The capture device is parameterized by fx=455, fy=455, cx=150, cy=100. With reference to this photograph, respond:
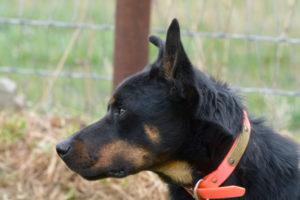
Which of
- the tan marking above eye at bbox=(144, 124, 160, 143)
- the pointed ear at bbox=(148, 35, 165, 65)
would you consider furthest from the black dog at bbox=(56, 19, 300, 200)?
the pointed ear at bbox=(148, 35, 165, 65)

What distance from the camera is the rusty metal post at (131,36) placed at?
404 cm

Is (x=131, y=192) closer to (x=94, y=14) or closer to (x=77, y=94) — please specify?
(x=77, y=94)

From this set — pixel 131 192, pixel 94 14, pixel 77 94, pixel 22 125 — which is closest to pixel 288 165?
pixel 131 192

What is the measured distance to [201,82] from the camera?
2648mm

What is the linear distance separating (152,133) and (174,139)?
0.14 metres

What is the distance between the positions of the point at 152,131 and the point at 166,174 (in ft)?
1.11

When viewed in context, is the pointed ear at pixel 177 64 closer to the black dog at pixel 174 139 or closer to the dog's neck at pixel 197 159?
the black dog at pixel 174 139

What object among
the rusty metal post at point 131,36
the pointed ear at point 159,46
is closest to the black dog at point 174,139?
the pointed ear at point 159,46

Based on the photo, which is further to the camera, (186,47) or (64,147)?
(186,47)

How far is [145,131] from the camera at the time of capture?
107 inches

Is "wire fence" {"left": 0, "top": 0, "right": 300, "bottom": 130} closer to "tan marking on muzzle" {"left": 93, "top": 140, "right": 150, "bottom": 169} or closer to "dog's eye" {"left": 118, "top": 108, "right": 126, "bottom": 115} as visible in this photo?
"dog's eye" {"left": 118, "top": 108, "right": 126, "bottom": 115}

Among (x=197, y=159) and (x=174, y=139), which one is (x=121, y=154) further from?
(x=197, y=159)

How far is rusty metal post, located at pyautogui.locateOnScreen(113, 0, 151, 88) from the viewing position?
4.04 metres

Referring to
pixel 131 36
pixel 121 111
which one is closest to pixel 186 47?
pixel 131 36
